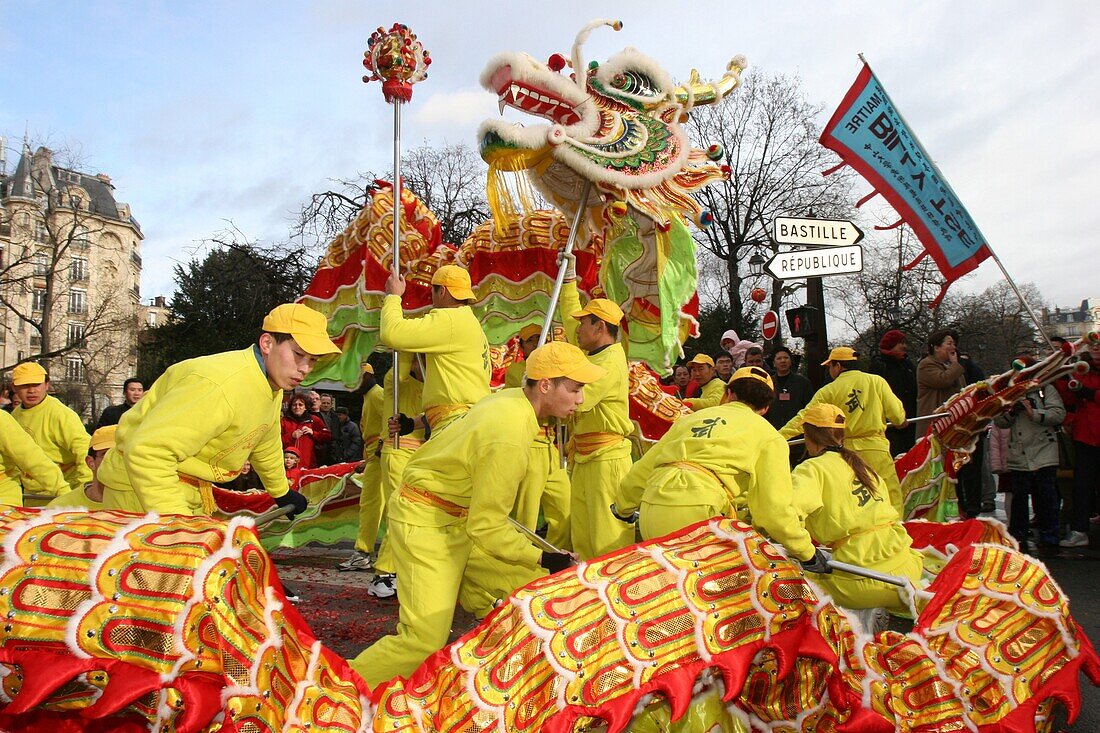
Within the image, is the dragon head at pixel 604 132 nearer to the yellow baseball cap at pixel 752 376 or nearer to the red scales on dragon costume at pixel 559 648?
the yellow baseball cap at pixel 752 376

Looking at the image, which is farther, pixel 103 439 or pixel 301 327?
pixel 103 439

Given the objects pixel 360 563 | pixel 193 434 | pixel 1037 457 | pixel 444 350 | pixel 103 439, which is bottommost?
pixel 360 563

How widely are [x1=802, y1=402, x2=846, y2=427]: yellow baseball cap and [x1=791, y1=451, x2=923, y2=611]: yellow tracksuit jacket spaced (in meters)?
0.16

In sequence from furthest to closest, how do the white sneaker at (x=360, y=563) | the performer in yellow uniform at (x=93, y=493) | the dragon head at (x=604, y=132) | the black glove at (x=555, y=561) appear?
the white sneaker at (x=360, y=563) < the dragon head at (x=604, y=132) < the performer in yellow uniform at (x=93, y=493) < the black glove at (x=555, y=561)

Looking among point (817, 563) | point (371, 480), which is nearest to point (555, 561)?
point (817, 563)

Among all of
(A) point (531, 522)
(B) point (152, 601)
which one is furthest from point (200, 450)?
(A) point (531, 522)

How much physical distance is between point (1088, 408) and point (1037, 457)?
603mm

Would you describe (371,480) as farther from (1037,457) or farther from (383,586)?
(1037,457)

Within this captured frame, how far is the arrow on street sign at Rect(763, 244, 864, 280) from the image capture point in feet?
26.9

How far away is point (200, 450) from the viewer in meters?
3.24

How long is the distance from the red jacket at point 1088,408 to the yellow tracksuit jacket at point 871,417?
2.00m

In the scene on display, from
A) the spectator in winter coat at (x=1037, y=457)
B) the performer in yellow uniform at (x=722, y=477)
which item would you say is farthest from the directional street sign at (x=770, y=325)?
the performer in yellow uniform at (x=722, y=477)

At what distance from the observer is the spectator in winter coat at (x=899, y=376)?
7.72 meters

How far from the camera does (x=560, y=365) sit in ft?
11.1
